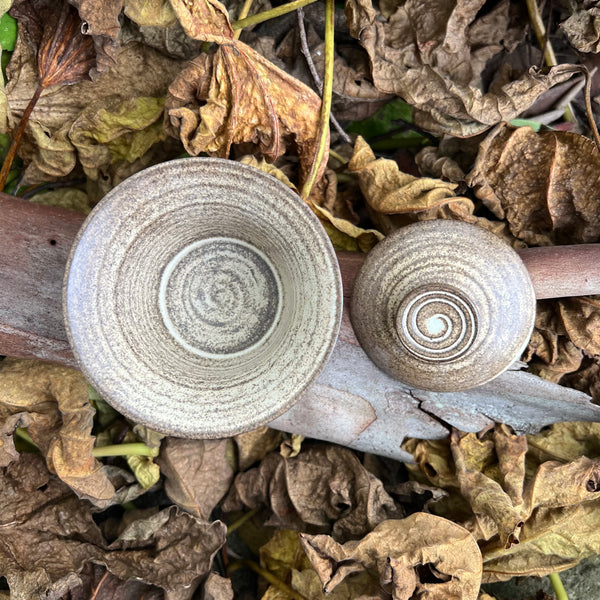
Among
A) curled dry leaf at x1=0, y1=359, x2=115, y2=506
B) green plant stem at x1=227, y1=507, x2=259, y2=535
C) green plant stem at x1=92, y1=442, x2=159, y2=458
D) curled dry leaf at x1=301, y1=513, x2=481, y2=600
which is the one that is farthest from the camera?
green plant stem at x1=227, y1=507, x2=259, y2=535

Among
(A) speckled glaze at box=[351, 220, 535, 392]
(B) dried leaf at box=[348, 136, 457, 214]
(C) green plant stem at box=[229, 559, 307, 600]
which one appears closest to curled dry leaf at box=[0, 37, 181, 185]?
(B) dried leaf at box=[348, 136, 457, 214]

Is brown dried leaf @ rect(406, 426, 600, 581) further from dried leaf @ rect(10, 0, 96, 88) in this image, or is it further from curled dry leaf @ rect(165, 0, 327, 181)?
dried leaf @ rect(10, 0, 96, 88)

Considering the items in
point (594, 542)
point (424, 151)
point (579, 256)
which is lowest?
point (594, 542)

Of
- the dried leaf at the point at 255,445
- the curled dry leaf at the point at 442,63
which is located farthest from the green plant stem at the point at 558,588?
the curled dry leaf at the point at 442,63

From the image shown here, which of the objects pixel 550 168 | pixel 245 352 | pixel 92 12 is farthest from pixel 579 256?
pixel 92 12

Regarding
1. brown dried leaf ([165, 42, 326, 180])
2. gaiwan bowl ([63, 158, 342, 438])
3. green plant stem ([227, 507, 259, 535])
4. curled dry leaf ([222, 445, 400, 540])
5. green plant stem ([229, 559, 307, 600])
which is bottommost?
green plant stem ([229, 559, 307, 600])

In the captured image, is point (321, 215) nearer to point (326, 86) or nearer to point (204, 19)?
point (326, 86)

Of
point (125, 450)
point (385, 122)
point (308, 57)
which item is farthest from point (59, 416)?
point (385, 122)

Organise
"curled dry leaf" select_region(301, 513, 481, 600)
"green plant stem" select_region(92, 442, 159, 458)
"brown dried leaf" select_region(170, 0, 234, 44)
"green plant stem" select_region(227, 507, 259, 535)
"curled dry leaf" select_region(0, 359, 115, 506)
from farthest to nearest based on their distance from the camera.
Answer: "green plant stem" select_region(227, 507, 259, 535)
"green plant stem" select_region(92, 442, 159, 458)
"curled dry leaf" select_region(0, 359, 115, 506)
"curled dry leaf" select_region(301, 513, 481, 600)
"brown dried leaf" select_region(170, 0, 234, 44)

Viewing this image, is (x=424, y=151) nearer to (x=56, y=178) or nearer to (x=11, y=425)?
(x=56, y=178)
